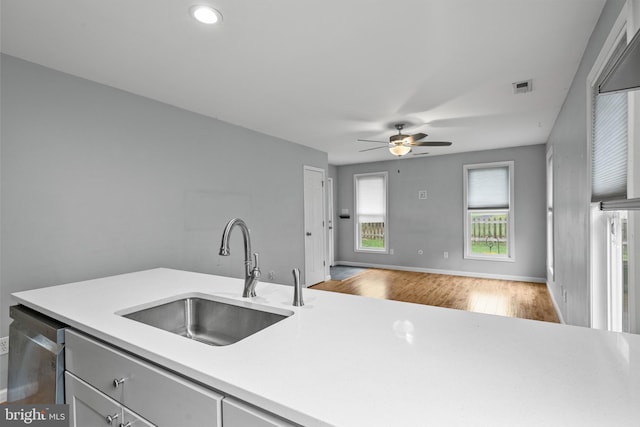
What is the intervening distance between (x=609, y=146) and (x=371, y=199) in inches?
211

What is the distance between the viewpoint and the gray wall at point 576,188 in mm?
2025

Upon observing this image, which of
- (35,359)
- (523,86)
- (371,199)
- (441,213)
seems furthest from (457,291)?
(35,359)

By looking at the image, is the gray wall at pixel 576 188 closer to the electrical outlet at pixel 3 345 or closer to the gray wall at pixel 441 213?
the gray wall at pixel 441 213

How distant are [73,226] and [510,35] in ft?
11.3

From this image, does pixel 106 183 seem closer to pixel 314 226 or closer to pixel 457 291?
pixel 314 226

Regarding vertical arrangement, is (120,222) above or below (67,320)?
above

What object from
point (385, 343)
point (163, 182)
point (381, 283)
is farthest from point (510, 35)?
point (381, 283)

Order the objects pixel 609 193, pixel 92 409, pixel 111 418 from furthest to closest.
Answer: pixel 609 193 < pixel 92 409 < pixel 111 418

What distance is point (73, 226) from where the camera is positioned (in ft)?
8.05

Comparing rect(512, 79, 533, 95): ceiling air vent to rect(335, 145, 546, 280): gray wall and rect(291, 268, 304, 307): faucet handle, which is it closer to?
rect(291, 268, 304, 307): faucet handle

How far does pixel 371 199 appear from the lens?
23.1ft

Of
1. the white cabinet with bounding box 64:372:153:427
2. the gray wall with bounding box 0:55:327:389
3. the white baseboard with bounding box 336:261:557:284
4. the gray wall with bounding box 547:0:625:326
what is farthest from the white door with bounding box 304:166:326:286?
the white cabinet with bounding box 64:372:153:427

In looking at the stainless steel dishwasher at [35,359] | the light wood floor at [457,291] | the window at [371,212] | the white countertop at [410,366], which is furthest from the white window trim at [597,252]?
the window at [371,212]

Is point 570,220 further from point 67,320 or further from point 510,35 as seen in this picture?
point 67,320
